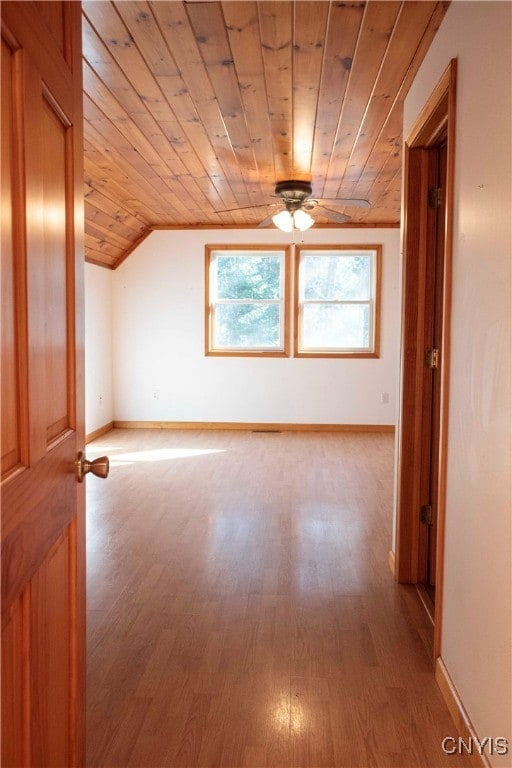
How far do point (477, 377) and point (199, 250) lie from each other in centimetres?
583

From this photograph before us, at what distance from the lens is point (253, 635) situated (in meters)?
2.54

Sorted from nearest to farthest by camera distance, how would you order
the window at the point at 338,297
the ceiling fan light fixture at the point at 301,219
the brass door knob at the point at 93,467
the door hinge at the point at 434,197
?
the brass door knob at the point at 93,467 < the door hinge at the point at 434,197 < the ceiling fan light fixture at the point at 301,219 < the window at the point at 338,297

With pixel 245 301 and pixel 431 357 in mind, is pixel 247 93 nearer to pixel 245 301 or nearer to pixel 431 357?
pixel 431 357

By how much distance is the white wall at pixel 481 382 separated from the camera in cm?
159

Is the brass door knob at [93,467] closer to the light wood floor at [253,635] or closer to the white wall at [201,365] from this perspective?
the light wood floor at [253,635]

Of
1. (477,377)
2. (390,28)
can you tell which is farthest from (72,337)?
(390,28)

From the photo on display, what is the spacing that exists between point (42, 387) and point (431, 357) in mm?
2119

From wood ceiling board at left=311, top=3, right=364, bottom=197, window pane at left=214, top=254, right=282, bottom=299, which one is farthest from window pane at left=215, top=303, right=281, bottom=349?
wood ceiling board at left=311, top=3, right=364, bottom=197

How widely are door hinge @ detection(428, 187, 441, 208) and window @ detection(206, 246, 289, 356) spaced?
14.4ft

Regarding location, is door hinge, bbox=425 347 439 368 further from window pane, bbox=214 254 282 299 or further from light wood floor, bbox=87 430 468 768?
window pane, bbox=214 254 282 299

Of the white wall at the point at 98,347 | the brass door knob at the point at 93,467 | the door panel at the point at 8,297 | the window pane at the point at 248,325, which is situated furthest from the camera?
the window pane at the point at 248,325

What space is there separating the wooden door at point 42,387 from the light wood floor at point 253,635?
0.57m

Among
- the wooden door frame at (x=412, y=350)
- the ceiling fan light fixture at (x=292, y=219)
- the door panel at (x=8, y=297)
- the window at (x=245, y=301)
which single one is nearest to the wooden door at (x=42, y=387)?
the door panel at (x=8, y=297)

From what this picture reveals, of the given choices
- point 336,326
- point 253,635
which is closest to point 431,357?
point 253,635
